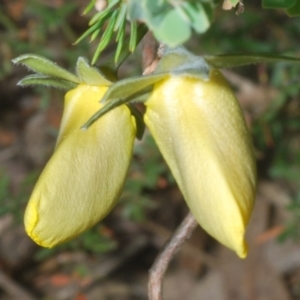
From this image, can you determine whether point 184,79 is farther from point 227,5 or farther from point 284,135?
point 284,135

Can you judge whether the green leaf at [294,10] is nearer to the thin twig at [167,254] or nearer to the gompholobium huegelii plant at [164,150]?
the gompholobium huegelii plant at [164,150]

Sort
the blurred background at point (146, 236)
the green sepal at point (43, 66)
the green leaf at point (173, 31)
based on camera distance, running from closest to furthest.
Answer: the green leaf at point (173, 31)
the green sepal at point (43, 66)
the blurred background at point (146, 236)

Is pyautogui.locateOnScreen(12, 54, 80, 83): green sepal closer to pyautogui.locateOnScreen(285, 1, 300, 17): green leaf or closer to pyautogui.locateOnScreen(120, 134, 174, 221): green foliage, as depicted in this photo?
pyautogui.locateOnScreen(285, 1, 300, 17): green leaf

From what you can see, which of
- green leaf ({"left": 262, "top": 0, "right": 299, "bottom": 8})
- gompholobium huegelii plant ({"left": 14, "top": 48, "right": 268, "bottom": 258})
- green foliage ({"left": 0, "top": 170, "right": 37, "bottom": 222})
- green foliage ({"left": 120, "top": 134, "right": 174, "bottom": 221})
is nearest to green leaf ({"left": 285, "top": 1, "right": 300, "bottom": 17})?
green leaf ({"left": 262, "top": 0, "right": 299, "bottom": 8})

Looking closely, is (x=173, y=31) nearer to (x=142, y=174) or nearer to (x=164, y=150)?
(x=164, y=150)

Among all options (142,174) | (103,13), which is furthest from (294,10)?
(142,174)

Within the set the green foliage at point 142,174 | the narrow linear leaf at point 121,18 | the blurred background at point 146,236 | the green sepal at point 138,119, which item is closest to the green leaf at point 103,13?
the narrow linear leaf at point 121,18

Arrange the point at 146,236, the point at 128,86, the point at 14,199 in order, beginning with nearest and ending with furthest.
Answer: the point at 128,86 < the point at 14,199 < the point at 146,236
